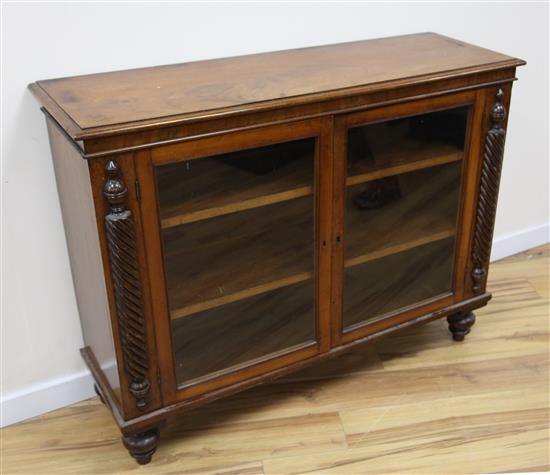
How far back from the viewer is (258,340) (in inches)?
52.4

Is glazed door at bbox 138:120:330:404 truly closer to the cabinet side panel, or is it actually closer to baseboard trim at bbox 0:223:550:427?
the cabinet side panel

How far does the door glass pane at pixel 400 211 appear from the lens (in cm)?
129

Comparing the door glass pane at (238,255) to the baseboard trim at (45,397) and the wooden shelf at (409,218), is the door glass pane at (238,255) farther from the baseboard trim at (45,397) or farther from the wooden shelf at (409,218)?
the baseboard trim at (45,397)

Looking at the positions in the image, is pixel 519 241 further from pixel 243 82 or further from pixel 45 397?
pixel 45 397

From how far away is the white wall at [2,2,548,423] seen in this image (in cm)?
122

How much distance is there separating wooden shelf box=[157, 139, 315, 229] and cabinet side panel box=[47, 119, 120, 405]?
0.12 meters

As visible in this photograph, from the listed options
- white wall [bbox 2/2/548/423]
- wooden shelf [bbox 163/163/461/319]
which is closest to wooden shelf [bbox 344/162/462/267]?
wooden shelf [bbox 163/163/461/319]

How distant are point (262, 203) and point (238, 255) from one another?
103 mm

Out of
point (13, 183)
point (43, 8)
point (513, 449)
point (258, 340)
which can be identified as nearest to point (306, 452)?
point (258, 340)

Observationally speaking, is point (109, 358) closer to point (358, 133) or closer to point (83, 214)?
point (83, 214)

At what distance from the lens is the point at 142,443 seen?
1.30m

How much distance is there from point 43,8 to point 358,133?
0.55 metres

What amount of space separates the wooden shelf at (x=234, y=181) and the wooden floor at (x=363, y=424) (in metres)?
0.46

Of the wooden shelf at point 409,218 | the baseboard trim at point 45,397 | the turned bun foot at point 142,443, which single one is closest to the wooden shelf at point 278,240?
the wooden shelf at point 409,218
